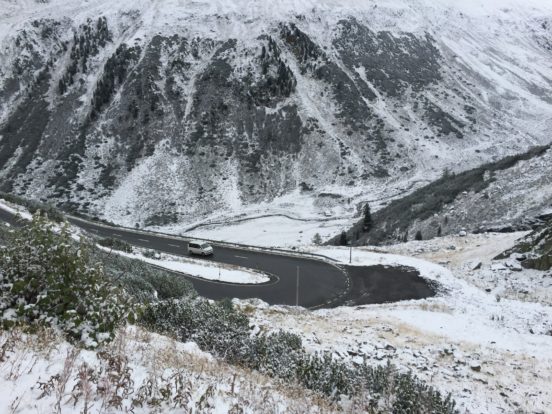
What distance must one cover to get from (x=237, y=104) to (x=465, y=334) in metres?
75.3

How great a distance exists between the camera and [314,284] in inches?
979

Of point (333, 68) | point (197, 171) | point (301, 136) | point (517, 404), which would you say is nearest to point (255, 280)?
point (517, 404)

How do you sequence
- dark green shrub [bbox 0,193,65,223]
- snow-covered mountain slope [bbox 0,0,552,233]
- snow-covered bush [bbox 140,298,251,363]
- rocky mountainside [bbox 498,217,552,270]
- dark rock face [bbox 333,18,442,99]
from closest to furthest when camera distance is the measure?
snow-covered bush [bbox 140,298,251,363] → rocky mountainside [bbox 498,217,552,270] → dark green shrub [bbox 0,193,65,223] → snow-covered mountain slope [bbox 0,0,552,233] → dark rock face [bbox 333,18,442,99]

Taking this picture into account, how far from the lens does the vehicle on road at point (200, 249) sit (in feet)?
108

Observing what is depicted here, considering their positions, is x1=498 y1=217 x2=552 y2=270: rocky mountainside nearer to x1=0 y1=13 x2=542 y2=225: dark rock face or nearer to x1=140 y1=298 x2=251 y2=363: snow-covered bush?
x1=140 y1=298 x2=251 y2=363: snow-covered bush

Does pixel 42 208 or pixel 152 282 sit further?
pixel 42 208

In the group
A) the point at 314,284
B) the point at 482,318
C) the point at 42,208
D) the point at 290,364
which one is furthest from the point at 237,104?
the point at 290,364

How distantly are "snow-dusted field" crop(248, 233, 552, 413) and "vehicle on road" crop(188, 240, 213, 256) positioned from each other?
50.0ft

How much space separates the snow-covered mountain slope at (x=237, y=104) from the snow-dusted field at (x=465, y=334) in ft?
157

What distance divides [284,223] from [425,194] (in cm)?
1908

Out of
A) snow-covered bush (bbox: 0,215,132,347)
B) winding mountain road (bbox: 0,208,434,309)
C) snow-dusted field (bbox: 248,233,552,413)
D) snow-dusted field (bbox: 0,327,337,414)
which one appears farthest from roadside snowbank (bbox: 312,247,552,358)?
snow-covered bush (bbox: 0,215,132,347)

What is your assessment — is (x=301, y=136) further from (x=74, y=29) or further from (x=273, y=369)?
(x=273, y=369)

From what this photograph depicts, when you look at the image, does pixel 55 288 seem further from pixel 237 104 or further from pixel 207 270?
pixel 237 104

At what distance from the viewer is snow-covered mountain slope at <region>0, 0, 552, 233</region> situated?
243 ft
